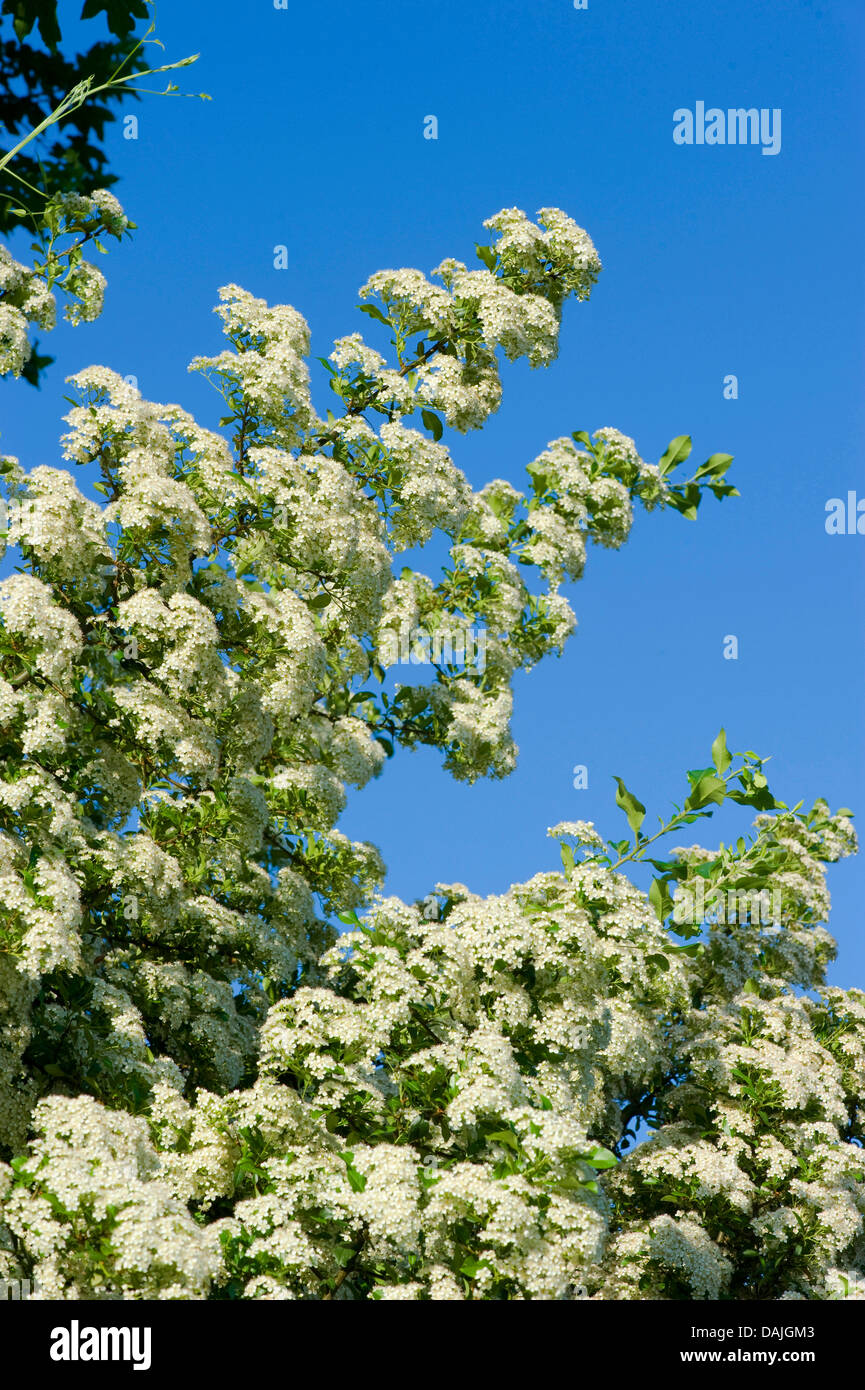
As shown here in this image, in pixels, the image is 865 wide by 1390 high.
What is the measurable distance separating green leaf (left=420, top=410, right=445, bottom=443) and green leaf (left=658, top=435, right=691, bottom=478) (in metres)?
2.43

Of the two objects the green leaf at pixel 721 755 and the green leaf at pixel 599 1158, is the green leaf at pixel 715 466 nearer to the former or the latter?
the green leaf at pixel 721 755

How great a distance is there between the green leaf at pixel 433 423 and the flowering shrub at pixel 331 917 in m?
0.03

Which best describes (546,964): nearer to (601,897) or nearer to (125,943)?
(601,897)

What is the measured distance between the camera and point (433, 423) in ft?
39.0

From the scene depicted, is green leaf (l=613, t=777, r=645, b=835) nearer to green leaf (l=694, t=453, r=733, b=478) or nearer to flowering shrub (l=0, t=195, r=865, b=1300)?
flowering shrub (l=0, t=195, r=865, b=1300)

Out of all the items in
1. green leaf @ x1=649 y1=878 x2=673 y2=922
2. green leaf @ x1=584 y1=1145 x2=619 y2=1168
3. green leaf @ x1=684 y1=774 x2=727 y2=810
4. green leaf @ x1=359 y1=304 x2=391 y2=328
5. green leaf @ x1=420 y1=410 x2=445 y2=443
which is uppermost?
green leaf @ x1=359 y1=304 x2=391 y2=328

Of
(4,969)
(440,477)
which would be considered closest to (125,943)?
(4,969)

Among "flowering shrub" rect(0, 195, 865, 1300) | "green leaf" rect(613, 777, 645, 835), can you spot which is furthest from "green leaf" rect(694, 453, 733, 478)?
"green leaf" rect(613, 777, 645, 835)

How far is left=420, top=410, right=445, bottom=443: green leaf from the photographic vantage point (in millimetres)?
11852

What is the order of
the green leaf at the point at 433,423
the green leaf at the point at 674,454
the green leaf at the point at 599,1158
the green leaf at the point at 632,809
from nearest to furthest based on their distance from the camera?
the green leaf at the point at 599,1158 < the green leaf at the point at 632,809 < the green leaf at the point at 433,423 < the green leaf at the point at 674,454

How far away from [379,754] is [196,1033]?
10.3 feet

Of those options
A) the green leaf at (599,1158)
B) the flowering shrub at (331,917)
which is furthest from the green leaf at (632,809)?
the green leaf at (599,1158)

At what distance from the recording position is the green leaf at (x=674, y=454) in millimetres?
13219

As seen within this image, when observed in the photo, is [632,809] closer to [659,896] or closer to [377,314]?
[659,896]
